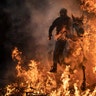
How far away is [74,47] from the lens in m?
16.1

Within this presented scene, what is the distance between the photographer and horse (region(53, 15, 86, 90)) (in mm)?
14906

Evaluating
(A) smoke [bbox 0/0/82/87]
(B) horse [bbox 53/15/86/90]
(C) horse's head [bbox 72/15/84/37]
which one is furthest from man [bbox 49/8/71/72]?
(A) smoke [bbox 0/0/82/87]

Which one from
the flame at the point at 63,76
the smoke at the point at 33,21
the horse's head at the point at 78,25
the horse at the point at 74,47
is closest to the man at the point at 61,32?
the horse at the point at 74,47

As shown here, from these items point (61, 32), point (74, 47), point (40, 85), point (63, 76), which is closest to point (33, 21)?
point (74, 47)

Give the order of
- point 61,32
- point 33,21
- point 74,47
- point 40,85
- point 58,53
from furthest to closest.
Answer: point 33,21, point 74,47, point 58,53, point 61,32, point 40,85

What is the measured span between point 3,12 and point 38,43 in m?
2.40

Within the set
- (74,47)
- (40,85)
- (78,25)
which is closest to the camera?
(78,25)

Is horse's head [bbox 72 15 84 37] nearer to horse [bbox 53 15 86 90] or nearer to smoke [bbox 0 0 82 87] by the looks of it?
horse [bbox 53 15 86 90]

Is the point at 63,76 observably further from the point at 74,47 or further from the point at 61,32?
the point at 61,32

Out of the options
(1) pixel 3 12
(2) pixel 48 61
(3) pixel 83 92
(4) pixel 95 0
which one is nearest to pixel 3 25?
(1) pixel 3 12

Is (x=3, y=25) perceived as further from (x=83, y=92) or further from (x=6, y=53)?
(x=83, y=92)

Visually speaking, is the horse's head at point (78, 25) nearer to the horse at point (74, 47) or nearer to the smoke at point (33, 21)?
the horse at point (74, 47)

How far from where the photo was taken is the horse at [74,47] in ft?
48.9

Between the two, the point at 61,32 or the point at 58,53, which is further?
the point at 58,53
